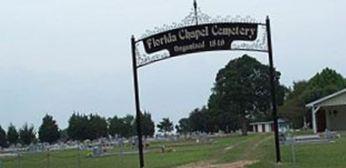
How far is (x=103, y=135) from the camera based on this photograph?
4503 inches

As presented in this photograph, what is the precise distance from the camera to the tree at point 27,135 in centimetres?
11019

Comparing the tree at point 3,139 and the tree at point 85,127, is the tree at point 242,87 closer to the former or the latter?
the tree at point 85,127

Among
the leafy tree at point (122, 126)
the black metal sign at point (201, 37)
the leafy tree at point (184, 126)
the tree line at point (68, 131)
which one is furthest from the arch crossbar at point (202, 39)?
the leafy tree at point (184, 126)

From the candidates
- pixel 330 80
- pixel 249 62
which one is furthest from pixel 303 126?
pixel 249 62

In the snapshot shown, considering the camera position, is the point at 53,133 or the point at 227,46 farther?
the point at 53,133

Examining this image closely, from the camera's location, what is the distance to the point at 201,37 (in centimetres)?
2147

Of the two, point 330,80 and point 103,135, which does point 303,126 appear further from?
point 103,135

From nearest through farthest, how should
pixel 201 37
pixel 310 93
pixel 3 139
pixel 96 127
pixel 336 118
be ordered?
pixel 201 37
pixel 336 118
pixel 310 93
pixel 3 139
pixel 96 127

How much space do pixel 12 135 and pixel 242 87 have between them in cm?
4599

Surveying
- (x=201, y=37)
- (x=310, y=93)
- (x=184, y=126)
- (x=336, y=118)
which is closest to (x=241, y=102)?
(x=310, y=93)

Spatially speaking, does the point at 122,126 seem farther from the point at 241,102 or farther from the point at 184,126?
the point at 241,102

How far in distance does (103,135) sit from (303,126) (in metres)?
37.0

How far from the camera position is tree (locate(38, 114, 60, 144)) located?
111875 millimetres

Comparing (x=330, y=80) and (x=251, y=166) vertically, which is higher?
(x=330, y=80)
